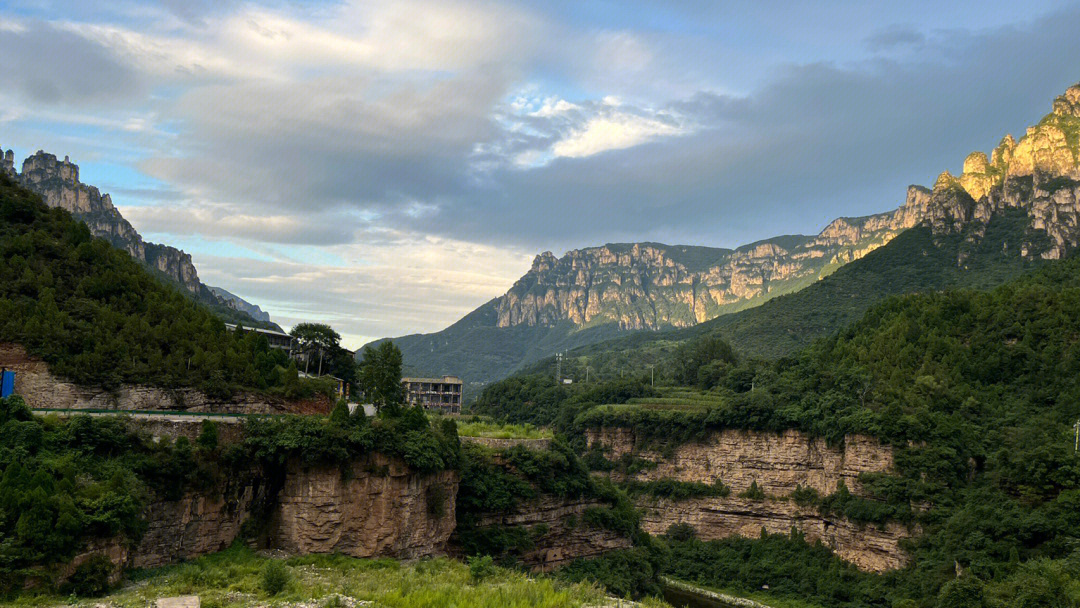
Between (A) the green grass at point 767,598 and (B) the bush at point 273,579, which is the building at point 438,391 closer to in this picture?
(A) the green grass at point 767,598

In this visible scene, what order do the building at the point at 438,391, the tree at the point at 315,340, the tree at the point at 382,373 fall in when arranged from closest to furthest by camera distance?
the tree at the point at 382,373 → the tree at the point at 315,340 → the building at the point at 438,391

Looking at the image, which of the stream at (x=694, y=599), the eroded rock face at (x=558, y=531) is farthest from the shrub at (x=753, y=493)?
the eroded rock face at (x=558, y=531)

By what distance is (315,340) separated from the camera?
6669cm

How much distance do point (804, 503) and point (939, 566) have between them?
66.3 ft

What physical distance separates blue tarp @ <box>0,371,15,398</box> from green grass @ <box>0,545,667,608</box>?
10737 mm

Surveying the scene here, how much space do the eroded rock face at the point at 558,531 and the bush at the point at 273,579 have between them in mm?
16717

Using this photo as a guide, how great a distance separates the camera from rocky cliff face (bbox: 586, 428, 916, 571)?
71.9m

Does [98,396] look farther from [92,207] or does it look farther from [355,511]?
[92,207]

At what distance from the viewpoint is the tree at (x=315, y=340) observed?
216ft

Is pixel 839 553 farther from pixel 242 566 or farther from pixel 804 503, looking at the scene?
pixel 242 566

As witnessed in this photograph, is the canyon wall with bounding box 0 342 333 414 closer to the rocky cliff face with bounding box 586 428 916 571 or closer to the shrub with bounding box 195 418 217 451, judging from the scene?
the shrub with bounding box 195 418 217 451

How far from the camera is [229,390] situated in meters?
41.8

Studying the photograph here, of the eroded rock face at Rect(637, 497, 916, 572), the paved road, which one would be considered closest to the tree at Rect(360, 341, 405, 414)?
the paved road

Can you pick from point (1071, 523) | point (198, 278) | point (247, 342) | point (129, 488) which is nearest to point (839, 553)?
point (1071, 523)
